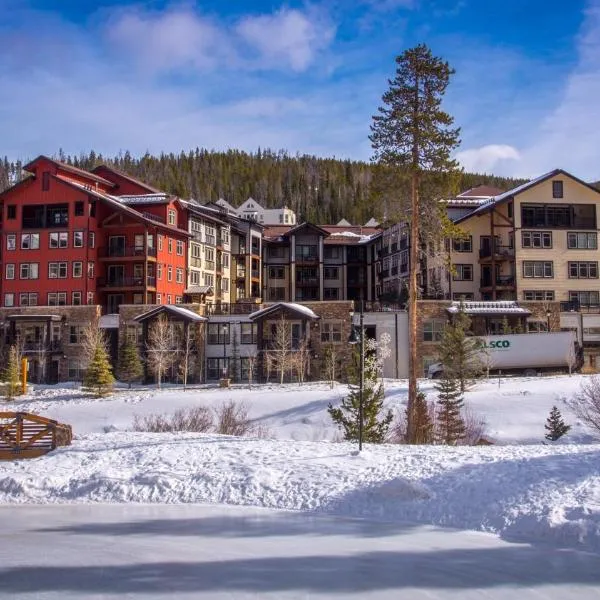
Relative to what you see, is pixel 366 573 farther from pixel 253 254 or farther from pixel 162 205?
pixel 253 254

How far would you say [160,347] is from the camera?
50688mm

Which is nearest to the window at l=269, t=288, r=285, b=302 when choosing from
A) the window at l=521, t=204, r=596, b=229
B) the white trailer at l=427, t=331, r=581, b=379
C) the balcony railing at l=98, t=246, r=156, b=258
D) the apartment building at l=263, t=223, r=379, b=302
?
the apartment building at l=263, t=223, r=379, b=302

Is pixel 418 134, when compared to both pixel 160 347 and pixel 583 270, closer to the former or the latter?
pixel 160 347

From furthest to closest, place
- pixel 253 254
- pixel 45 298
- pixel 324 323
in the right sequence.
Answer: pixel 253 254
pixel 45 298
pixel 324 323

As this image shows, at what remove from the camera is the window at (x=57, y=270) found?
203 ft

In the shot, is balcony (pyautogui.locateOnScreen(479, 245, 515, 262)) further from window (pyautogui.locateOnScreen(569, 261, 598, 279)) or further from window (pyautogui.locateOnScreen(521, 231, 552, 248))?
window (pyautogui.locateOnScreen(569, 261, 598, 279))

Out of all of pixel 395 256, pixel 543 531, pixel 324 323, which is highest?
pixel 395 256

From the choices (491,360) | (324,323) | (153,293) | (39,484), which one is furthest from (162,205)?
(39,484)

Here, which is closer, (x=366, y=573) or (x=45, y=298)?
(x=366, y=573)

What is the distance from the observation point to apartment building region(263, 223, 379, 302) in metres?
83.1

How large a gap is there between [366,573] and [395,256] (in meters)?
64.1

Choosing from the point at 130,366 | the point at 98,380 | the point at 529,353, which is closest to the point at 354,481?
the point at 98,380

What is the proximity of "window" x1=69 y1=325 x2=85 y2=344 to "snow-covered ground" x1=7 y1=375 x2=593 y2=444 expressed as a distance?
914 centimetres

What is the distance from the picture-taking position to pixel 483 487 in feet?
47.0
